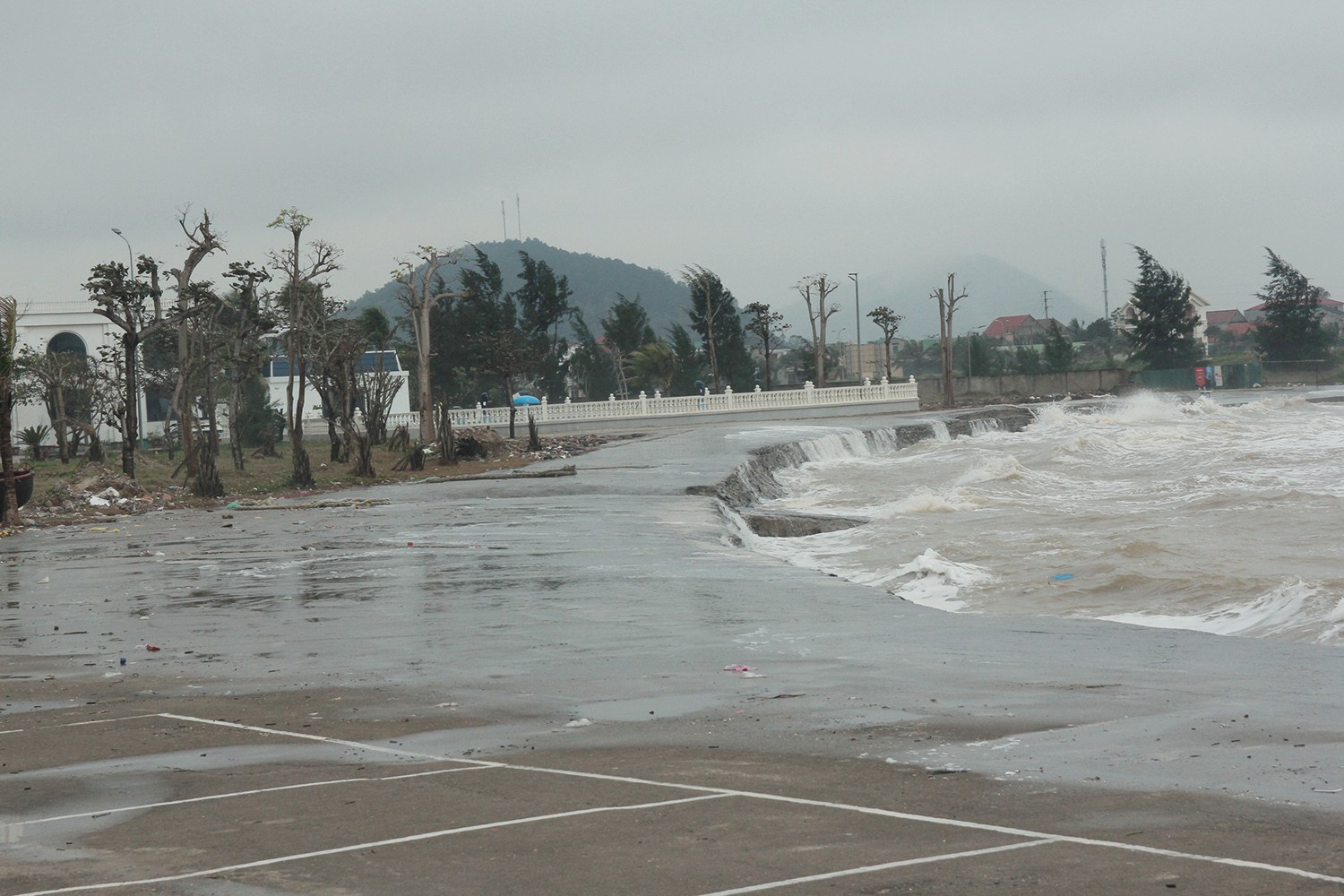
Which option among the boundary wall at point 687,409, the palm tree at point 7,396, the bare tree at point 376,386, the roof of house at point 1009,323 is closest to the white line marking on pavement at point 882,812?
the palm tree at point 7,396

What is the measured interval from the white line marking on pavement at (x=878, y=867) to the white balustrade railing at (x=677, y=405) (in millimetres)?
44886

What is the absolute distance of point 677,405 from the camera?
52.9 m

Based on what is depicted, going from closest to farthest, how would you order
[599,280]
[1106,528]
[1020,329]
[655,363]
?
[1106,528], [655,363], [1020,329], [599,280]

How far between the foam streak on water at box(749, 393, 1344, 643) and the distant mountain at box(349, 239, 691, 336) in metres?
131

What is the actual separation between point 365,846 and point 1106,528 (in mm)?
14590

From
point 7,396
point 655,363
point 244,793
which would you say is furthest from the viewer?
point 655,363

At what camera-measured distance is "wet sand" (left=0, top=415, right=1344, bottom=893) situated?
4824mm

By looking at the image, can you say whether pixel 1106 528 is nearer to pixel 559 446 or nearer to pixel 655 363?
pixel 559 446

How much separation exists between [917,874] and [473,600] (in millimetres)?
7445

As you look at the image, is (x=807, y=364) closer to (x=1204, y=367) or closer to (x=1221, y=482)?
(x=1204, y=367)

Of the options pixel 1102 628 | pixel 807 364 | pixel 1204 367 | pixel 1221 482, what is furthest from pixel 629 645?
pixel 1204 367

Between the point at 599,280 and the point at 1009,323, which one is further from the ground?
the point at 599,280

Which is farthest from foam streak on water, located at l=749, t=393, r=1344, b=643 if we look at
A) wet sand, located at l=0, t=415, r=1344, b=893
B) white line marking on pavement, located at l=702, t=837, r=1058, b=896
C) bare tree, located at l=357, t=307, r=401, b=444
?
bare tree, located at l=357, t=307, r=401, b=444

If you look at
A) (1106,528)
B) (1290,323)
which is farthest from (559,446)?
(1290,323)
